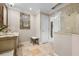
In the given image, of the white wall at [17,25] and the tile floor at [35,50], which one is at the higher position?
the white wall at [17,25]

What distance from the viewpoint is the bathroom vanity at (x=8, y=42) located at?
1.88m

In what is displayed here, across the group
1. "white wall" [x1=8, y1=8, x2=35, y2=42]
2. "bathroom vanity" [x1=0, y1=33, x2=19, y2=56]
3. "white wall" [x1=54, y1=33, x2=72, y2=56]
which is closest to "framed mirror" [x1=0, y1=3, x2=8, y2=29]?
"white wall" [x1=8, y1=8, x2=35, y2=42]

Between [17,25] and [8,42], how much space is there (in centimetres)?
38

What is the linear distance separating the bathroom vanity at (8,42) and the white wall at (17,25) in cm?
11

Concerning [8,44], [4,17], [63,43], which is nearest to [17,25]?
[4,17]

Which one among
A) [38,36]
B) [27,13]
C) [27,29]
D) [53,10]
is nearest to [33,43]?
[38,36]

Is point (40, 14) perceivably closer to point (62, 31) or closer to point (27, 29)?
point (27, 29)

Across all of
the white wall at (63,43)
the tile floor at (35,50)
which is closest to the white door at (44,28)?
the tile floor at (35,50)

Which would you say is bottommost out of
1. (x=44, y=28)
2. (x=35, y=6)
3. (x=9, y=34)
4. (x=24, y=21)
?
(x=9, y=34)

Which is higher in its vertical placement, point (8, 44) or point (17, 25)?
point (17, 25)

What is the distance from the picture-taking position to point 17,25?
2.00 meters

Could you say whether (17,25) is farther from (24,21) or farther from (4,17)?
(4,17)

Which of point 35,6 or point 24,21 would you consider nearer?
point 35,6

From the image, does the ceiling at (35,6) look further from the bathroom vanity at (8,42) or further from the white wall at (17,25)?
the bathroom vanity at (8,42)
